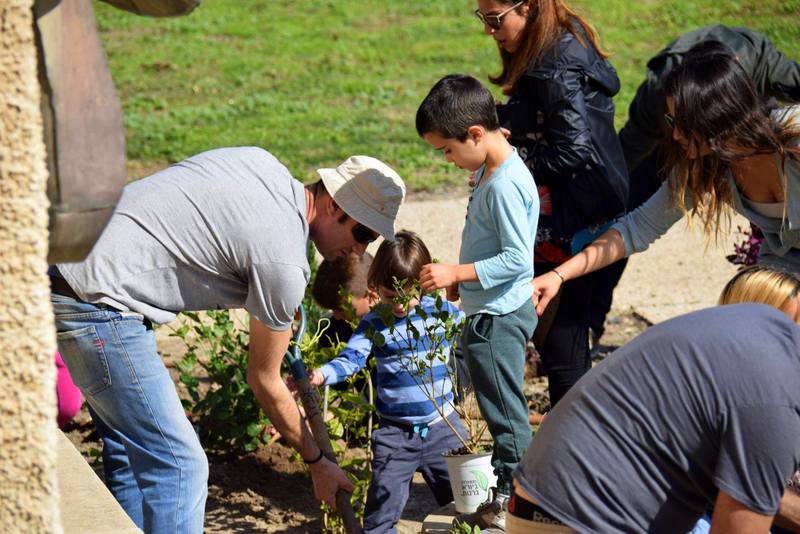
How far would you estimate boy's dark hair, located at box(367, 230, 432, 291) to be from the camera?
12.6ft

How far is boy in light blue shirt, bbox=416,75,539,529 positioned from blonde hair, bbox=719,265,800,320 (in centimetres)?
75

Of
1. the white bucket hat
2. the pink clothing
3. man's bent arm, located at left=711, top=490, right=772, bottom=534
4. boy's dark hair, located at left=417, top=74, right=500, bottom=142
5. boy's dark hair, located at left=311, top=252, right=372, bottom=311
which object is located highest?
boy's dark hair, located at left=417, top=74, right=500, bottom=142

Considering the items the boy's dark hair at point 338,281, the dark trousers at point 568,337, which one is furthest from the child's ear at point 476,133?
the boy's dark hair at point 338,281

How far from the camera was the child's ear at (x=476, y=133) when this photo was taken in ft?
11.6

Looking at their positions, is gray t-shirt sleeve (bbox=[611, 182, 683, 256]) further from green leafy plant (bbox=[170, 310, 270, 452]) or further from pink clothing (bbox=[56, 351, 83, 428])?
pink clothing (bbox=[56, 351, 83, 428])

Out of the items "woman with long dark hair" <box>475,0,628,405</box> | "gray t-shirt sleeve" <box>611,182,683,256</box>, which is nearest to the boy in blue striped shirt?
"woman with long dark hair" <box>475,0,628,405</box>

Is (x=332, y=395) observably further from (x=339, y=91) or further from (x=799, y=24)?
(x=799, y=24)

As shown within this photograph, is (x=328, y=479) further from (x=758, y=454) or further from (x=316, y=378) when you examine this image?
(x=758, y=454)

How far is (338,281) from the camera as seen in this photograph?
443cm

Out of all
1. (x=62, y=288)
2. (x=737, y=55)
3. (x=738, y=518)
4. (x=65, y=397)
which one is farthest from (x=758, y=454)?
(x=737, y=55)

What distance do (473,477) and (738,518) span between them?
4.79ft

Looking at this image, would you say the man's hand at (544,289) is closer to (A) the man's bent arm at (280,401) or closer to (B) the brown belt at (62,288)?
(A) the man's bent arm at (280,401)

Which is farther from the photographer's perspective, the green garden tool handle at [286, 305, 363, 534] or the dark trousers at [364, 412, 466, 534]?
the dark trousers at [364, 412, 466, 534]

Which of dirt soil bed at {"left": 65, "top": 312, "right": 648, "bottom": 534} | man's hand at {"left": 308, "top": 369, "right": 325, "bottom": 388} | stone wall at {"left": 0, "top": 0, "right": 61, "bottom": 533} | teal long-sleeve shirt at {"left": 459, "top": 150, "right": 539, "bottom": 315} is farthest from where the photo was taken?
dirt soil bed at {"left": 65, "top": 312, "right": 648, "bottom": 534}
